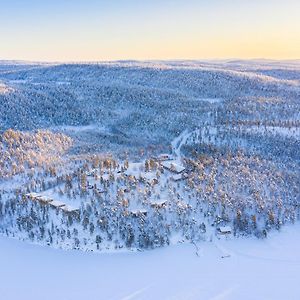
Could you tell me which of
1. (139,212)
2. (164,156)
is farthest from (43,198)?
(164,156)

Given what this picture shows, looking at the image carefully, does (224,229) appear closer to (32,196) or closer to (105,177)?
(105,177)

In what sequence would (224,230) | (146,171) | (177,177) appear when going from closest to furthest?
(224,230) → (177,177) → (146,171)

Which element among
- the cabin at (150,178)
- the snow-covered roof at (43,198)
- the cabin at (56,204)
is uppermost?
the cabin at (150,178)

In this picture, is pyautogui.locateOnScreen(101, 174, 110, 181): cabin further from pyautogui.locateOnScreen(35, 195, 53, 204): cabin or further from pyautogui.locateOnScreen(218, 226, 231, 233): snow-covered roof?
pyautogui.locateOnScreen(218, 226, 231, 233): snow-covered roof

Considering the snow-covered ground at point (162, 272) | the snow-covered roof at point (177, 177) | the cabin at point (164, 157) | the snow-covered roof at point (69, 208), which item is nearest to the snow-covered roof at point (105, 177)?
the snow-covered roof at point (69, 208)

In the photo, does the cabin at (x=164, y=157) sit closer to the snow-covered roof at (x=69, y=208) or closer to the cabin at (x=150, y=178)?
the cabin at (x=150, y=178)

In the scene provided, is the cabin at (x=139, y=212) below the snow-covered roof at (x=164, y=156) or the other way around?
below

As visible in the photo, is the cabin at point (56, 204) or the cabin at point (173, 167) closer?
the cabin at point (56, 204)

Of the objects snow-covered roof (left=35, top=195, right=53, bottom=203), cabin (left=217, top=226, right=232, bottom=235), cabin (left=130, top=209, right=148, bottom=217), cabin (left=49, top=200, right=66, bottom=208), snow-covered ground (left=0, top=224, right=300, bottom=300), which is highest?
snow-covered roof (left=35, top=195, right=53, bottom=203)

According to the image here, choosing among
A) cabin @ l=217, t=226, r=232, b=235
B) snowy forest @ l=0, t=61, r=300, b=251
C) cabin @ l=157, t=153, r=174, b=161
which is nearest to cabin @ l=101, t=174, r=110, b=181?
snowy forest @ l=0, t=61, r=300, b=251
